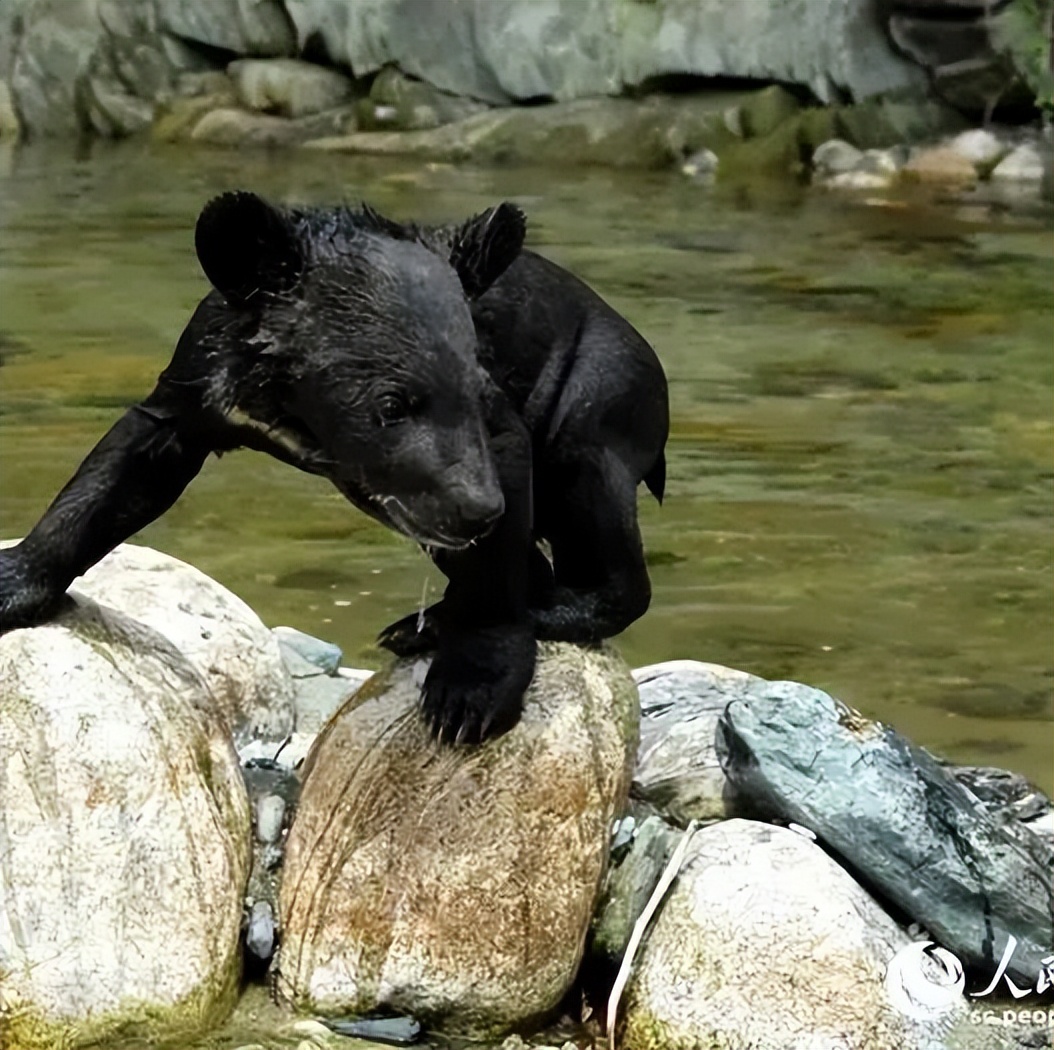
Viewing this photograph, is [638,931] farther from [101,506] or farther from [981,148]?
[981,148]

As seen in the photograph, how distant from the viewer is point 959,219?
1519cm

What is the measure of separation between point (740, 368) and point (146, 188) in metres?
7.77

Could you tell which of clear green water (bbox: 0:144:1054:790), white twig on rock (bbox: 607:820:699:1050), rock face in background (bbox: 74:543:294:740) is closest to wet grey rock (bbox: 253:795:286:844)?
rock face in background (bbox: 74:543:294:740)

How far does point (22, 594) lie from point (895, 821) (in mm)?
1630

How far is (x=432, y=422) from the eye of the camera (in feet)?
10.2

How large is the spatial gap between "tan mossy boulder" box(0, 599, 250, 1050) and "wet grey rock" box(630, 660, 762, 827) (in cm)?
92

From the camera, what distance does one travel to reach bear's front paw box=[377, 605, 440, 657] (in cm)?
366

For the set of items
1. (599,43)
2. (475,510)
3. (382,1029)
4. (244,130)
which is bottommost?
(244,130)

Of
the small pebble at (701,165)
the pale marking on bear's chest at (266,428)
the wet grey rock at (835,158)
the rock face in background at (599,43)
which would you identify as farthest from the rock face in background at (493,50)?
the pale marking on bear's chest at (266,428)

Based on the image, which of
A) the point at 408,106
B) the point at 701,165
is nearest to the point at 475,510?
the point at 701,165

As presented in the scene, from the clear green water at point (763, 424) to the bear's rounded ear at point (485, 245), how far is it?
8.69ft

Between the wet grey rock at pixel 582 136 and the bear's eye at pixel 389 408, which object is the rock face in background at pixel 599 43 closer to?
the wet grey rock at pixel 582 136

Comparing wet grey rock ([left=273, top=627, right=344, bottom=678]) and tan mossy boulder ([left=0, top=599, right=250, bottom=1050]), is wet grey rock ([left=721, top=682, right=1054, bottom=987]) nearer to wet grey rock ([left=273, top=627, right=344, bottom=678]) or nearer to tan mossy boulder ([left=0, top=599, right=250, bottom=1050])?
tan mossy boulder ([left=0, top=599, right=250, bottom=1050])

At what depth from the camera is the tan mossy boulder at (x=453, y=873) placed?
3424 millimetres
